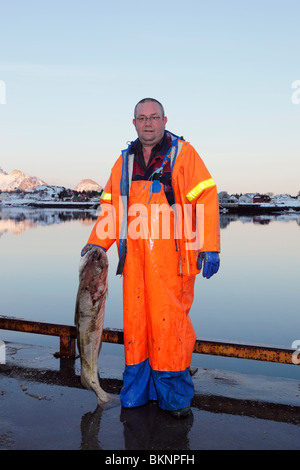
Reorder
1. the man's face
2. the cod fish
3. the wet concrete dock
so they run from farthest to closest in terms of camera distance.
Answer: the man's face < the cod fish < the wet concrete dock

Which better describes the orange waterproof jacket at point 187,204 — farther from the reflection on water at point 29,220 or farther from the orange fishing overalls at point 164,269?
the reflection on water at point 29,220

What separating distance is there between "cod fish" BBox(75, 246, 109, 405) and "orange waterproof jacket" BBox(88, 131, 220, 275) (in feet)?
1.02

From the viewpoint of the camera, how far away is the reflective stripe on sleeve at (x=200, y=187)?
3.21m

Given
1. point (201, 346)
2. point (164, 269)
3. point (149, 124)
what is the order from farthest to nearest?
point (201, 346) → point (149, 124) → point (164, 269)

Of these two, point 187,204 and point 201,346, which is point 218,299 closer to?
point 201,346

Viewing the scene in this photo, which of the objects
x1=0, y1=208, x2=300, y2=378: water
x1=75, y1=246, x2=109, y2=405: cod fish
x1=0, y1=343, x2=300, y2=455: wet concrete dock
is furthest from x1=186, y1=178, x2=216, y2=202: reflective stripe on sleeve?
x1=0, y1=208, x2=300, y2=378: water

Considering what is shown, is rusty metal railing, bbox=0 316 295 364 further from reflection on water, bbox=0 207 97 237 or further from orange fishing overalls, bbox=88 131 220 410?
reflection on water, bbox=0 207 97 237

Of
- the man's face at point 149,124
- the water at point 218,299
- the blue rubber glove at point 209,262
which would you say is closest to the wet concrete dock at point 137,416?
the blue rubber glove at point 209,262

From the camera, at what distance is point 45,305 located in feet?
36.6

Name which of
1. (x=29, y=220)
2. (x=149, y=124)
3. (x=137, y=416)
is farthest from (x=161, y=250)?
(x=29, y=220)

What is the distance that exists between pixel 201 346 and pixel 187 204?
1.28 meters

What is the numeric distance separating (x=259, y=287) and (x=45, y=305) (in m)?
6.78

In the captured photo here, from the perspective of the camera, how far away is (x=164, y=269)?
3258mm

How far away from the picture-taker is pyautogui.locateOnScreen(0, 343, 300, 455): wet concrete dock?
281 cm
